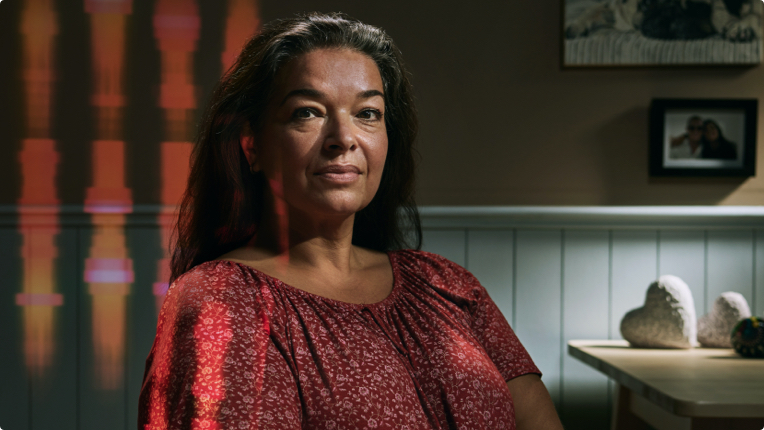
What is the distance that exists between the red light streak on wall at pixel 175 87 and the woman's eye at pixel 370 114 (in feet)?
3.28

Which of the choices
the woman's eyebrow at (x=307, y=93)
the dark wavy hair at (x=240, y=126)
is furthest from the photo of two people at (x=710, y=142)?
the woman's eyebrow at (x=307, y=93)

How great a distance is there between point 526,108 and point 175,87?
1098 millimetres

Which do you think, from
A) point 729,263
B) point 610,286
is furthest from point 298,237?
point 729,263

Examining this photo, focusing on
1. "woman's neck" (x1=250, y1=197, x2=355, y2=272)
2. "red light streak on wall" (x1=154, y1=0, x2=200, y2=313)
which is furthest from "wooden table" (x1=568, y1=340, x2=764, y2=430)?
"red light streak on wall" (x1=154, y1=0, x2=200, y2=313)

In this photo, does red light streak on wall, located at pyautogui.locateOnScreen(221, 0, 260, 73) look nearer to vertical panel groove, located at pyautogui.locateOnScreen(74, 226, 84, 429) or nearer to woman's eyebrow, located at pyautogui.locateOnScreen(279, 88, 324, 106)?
vertical panel groove, located at pyautogui.locateOnScreen(74, 226, 84, 429)

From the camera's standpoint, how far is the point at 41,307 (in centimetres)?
171

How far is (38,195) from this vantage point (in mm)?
1719

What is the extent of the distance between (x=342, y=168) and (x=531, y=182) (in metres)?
1.06

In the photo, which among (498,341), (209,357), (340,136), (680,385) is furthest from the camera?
(680,385)

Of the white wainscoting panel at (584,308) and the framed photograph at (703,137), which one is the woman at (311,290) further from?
the framed photograph at (703,137)

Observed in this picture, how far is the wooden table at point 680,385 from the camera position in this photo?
1092 millimetres

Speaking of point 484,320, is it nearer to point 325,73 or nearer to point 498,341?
point 498,341

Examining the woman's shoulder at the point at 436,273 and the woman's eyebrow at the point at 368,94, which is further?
the woman's shoulder at the point at 436,273

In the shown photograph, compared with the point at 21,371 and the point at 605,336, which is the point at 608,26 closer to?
the point at 605,336
